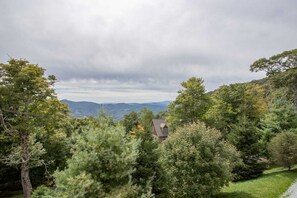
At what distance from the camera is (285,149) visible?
78.7ft

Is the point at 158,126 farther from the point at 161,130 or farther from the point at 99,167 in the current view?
the point at 99,167

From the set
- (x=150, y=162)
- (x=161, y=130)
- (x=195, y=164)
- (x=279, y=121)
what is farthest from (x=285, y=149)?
(x=161, y=130)

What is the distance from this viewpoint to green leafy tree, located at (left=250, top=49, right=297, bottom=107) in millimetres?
33656

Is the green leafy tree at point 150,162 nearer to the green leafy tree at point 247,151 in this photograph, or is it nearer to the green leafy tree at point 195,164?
the green leafy tree at point 195,164

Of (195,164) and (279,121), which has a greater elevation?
(279,121)

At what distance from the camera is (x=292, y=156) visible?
77.9ft

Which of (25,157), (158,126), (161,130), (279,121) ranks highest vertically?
(279,121)

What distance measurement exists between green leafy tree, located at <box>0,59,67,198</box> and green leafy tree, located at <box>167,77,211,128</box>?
17.8 meters

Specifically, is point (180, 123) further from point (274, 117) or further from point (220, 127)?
point (274, 117)

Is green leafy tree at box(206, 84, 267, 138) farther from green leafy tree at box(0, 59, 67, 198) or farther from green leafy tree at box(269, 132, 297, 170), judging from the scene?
green leafy tree at box(0, 59, 67, 198)

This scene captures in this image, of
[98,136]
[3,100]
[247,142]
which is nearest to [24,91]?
[3,100]

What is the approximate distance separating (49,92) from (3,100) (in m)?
3.26

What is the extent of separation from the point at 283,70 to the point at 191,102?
44.3 feet

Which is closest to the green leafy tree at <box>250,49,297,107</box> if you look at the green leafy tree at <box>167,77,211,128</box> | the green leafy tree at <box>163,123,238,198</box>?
the green leafy tree at <box>167,77,211,128</box>
